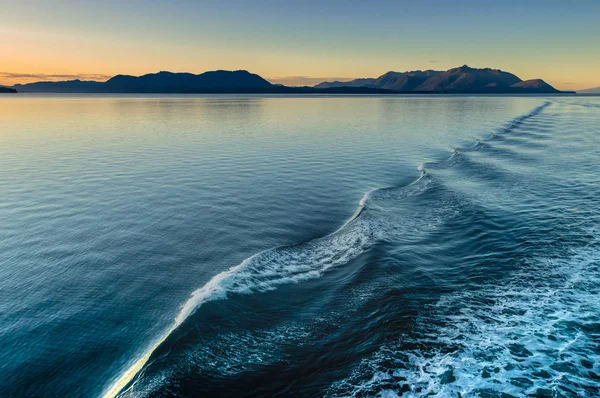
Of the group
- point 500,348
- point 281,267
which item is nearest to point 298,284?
point 281,267

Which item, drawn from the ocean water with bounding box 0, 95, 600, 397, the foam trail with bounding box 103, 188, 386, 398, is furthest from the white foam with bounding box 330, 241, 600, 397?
the foam trail with bounding box 103, 188, 386, 398

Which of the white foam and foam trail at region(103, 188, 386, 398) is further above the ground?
the white foam

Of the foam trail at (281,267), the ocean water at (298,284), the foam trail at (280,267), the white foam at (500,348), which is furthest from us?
the foam trail at (280,267)

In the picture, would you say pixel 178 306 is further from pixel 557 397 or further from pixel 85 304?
pixel 557 397

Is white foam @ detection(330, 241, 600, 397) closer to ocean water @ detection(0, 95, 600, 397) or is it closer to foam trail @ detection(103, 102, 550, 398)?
ocean water @ detection(0, 95, 600, 397)

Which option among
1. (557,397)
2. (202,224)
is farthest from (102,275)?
(557,397)

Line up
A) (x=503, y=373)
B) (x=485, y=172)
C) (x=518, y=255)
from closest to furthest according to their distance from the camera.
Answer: (x=503, y=373) < (x=518, y=255) < (x=485, y=172)

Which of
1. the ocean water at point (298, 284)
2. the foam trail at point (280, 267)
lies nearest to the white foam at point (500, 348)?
the ocean water at point (298, 284)

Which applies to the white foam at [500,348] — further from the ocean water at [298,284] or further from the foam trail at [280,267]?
the foam trail at [280,267]
